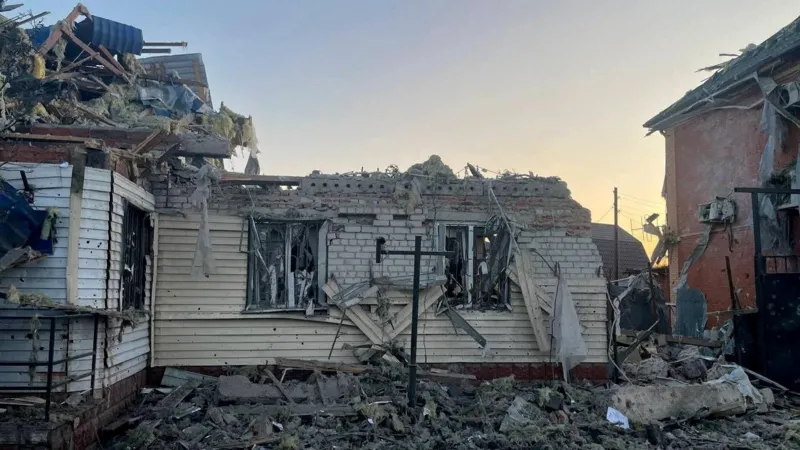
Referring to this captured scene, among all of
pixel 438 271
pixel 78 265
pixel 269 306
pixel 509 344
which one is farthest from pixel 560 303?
pixel 78 265

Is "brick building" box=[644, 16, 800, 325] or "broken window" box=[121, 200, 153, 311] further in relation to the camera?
"brick building" box=[644, 16, 800, 325]

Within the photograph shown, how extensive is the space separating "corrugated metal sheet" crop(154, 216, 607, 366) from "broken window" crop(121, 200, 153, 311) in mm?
305

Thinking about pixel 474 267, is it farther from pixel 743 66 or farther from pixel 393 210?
pixel 743 66

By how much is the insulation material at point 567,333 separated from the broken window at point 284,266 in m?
3.90

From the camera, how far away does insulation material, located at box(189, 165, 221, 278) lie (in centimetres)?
838

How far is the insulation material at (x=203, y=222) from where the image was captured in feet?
27.5

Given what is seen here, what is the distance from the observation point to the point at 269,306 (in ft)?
29.4

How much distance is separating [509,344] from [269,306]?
4.05 metres

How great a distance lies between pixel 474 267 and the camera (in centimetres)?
959

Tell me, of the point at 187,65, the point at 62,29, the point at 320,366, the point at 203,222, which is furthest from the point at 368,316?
the point at 187,65

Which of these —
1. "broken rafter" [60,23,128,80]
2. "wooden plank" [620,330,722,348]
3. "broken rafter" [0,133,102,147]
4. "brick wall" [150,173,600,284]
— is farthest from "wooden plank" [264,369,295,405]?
"broken rafter" [60,23,128,80]

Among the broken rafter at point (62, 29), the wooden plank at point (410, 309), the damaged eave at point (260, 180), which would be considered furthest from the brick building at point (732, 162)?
the broken rafter at point (62, 29)

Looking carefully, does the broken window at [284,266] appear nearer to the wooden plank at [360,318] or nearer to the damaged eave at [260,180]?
the wooden plank at [360,318]

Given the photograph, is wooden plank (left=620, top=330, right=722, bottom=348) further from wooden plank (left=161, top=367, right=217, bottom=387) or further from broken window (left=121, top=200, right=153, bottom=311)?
broken window (left=121, top=200, right=153, bottom=311)
